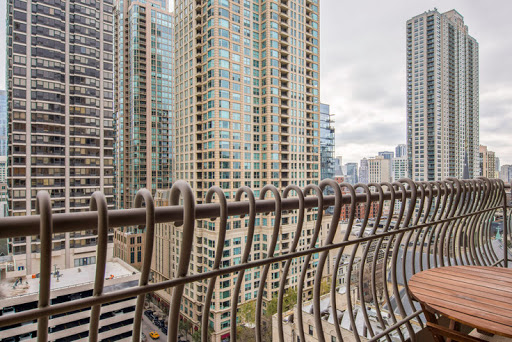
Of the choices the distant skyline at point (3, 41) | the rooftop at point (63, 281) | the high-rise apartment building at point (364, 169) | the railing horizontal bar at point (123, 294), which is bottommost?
A: the rooftop at point (63, 281)

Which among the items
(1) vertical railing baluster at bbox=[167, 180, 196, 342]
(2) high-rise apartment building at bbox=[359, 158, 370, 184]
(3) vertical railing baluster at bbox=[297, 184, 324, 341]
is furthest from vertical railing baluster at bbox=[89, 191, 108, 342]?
(2) high-rise apartment building at bbox=[359, 158, 370, 184]

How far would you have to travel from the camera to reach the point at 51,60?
19.3 meters

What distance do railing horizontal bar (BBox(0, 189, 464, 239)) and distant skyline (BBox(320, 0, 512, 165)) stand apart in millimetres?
6152

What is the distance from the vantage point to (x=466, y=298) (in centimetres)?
116

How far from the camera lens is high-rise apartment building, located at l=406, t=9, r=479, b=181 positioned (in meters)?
12.0

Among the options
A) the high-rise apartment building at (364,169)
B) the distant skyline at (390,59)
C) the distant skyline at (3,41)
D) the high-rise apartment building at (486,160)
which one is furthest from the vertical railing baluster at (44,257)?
the distant skyline at (3,41)

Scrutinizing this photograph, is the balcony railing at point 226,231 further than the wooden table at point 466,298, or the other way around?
the wooden table at point 466,298

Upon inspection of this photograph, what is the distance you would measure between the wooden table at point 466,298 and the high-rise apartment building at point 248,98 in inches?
728

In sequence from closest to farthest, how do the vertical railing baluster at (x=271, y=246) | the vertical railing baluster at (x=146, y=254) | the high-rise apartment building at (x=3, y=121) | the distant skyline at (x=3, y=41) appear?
the vertical railing baluster at (x=146, y=254) → the vertical railing baluster at (x=271, y=246) → the high-rise apartment building at (x=3, y=121) → the distant skyline at (x=3, y=41)

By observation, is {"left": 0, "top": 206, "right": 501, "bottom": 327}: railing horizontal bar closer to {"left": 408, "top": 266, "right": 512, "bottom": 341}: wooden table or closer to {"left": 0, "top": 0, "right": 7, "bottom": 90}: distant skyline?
{"left": 408, "top": 266, "right": 512, "bottom": 341}: wooden table

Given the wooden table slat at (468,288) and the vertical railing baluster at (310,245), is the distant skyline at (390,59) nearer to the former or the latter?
the wooden table slat at (468,288)

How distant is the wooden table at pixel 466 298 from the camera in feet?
3.30

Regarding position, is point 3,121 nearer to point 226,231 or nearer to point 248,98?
point 248,98

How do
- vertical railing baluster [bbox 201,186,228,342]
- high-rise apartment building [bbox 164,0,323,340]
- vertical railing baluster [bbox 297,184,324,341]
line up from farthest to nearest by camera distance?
high-rise apartment building [bbox 164,0,323,340]
vertical railing baluster [bbox 297,184,324,341]
vertical railing baluster [bbox 201,186,228,342]
